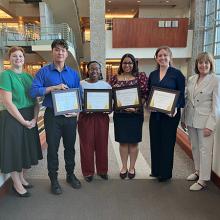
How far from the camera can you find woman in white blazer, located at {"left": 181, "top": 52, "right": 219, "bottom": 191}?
2.82 m

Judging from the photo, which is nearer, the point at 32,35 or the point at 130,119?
the point at 130,119

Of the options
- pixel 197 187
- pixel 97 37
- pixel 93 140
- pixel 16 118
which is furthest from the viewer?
pixel 97 37

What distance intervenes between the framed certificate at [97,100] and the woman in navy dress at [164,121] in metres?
0.52

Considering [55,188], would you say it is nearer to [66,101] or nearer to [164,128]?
[66,101]

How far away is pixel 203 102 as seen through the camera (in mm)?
2883

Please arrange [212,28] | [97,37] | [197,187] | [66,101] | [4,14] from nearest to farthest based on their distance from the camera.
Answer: [66,101] → [197,187] → [97,37] → [212,28] → [4,14]

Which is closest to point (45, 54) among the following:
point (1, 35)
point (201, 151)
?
point (1, 35)

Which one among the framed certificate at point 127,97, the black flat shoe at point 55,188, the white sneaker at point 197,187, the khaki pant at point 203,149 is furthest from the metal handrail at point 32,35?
the white sneaker at point 197,187

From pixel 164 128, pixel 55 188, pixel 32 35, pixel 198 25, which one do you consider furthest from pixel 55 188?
pixel 198 25

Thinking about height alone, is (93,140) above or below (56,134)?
below

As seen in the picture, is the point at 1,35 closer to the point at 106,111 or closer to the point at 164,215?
the point at 106,111

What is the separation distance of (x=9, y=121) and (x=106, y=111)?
1056mm

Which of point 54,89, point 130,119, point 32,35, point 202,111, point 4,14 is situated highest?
point 4,14

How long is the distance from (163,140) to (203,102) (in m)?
0.65
